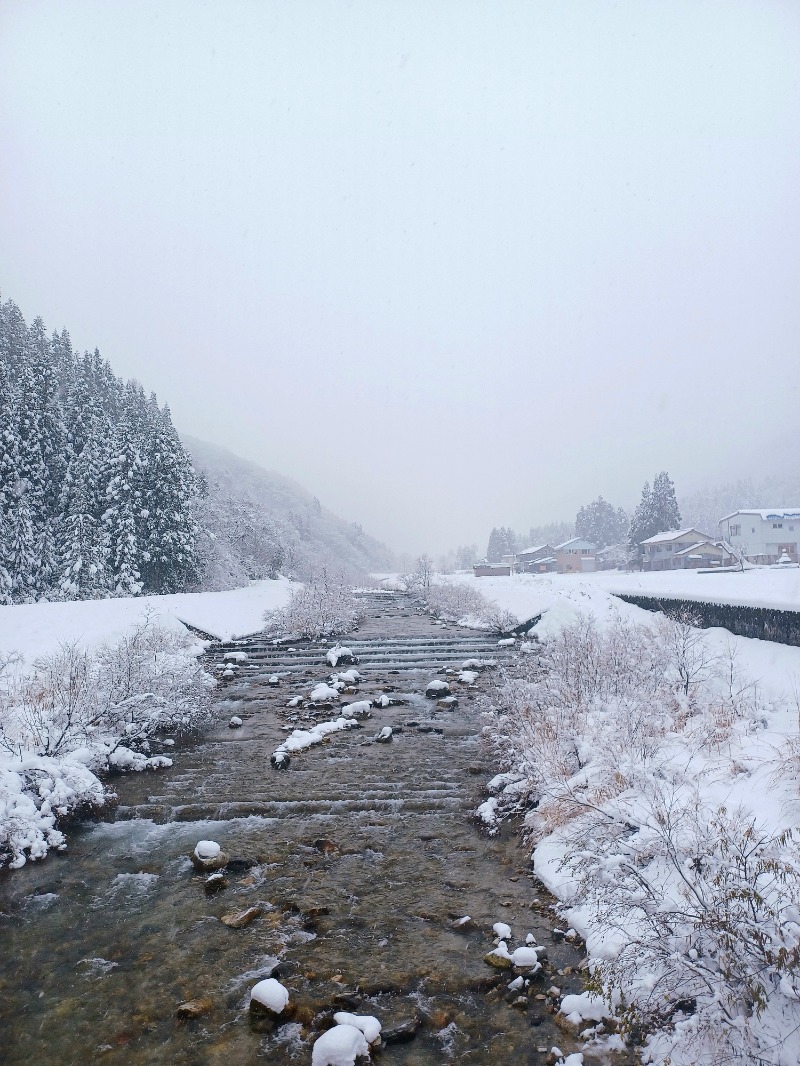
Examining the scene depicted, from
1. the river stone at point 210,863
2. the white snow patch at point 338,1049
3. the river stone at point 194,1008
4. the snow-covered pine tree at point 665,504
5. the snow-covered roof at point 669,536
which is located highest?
the snow-covered pine tree at point 665,504

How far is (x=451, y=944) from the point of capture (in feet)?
17.0

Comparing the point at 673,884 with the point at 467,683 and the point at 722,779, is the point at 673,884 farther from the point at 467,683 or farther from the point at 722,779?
the point at 467,683

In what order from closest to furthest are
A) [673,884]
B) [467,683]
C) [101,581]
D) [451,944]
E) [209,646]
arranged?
[673,884] → [451,944] → [467,683] → [209,646] → [101,581]

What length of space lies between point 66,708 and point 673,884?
9386 mm

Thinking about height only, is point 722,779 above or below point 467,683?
above

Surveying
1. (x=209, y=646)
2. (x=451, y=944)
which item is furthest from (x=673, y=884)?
(x=209, y=646)

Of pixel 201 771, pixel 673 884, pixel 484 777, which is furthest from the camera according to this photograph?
pixel 201 771

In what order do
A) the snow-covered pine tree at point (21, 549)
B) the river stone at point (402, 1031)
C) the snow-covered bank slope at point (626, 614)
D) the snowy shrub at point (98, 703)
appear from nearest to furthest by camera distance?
1. the river stone at point (402, 1031)
2. the snowy shrub at point (98, 703)
3. the snow-covered bank slope at point (626, 614)
4. the snow-covered pine tree at point (21, 549)

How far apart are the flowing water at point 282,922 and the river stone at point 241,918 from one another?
0.16ft

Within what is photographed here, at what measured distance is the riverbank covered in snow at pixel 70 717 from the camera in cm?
746

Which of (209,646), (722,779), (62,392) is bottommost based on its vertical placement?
(209,646)

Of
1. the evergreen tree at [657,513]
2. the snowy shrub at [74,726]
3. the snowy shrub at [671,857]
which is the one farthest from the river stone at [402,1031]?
the evergreen tree at [657,513]

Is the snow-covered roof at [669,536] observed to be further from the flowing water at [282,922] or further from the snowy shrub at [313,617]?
the flowing water at [282,922]

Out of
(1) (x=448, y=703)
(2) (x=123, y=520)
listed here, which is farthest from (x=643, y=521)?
(1) (x=448, y=703)
